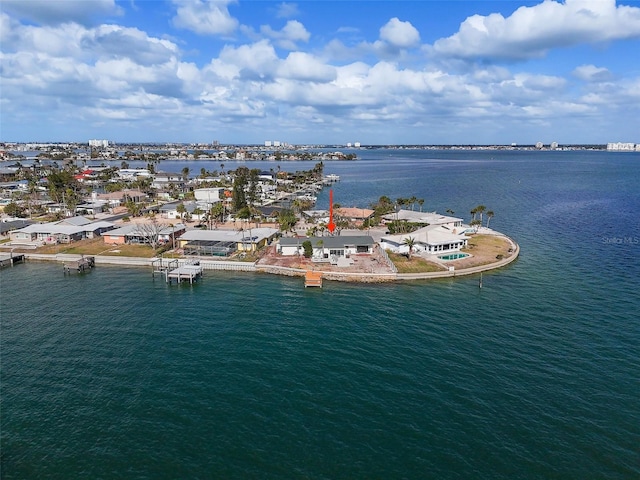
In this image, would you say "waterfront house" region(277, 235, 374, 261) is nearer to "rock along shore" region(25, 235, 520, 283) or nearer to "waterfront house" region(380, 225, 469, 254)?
"waterfront house" region(380, 225, 469, 254)

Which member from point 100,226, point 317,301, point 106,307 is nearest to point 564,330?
point 317,301

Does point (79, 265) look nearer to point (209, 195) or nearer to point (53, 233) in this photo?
point (53, 233)

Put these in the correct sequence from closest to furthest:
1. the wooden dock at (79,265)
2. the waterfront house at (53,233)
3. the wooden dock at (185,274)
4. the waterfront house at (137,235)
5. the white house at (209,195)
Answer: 1. the wooden dock at (185,274)
2. the wooden dock at (79,265)
3. the waterfront house at (137,235)
4. the waterfront house at (53,233)
5. the white house at (209,195)

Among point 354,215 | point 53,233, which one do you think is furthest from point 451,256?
point 53,233

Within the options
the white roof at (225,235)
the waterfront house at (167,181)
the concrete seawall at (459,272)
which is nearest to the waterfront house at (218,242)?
the white roof at (225,235)

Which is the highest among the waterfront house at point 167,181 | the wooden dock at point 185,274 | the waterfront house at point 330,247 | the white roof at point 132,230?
the waterfront house at point 167,181

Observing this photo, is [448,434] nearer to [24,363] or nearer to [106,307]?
[24,363]

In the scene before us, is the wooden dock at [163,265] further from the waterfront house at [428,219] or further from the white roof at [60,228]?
the waterfront house at [428,219]
